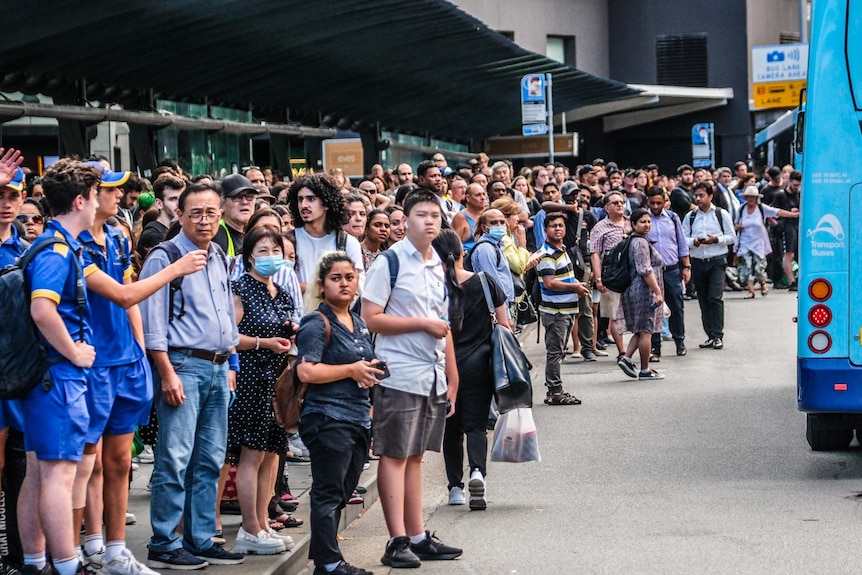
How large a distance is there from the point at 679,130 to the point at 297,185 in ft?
153

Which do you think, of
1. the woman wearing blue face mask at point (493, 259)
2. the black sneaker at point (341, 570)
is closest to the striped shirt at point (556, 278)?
the woman wearing blue face mask at point (493, 259)

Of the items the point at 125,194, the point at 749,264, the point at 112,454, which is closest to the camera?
the point at 112,454

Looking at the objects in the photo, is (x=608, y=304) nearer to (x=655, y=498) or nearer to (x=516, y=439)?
(x=655, y=498)

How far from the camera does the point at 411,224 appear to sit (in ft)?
26.9

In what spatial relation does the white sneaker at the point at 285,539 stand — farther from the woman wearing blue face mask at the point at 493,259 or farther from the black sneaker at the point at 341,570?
the woman wearing blue face mask at the point at 493,259

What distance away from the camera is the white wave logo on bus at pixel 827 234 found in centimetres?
994

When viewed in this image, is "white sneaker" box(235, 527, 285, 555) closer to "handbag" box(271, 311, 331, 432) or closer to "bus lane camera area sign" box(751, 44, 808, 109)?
"handbag" box(271, 311, 331, 432)

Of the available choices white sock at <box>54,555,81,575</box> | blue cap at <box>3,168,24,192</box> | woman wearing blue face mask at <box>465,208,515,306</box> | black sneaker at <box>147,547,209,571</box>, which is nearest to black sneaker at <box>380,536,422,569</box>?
black sneaker at <box>147,547,209,571</box>

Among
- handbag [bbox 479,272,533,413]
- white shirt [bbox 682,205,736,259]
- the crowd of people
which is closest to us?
the crowd of people

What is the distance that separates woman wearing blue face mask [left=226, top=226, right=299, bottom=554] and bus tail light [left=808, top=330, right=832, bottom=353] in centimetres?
378

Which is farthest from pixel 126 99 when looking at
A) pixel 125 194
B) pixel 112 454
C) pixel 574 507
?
pixel 112 454

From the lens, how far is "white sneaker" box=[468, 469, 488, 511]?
31.3 feet

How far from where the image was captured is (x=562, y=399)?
1443 centimetres

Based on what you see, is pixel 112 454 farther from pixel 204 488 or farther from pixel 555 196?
pixel 555 196
